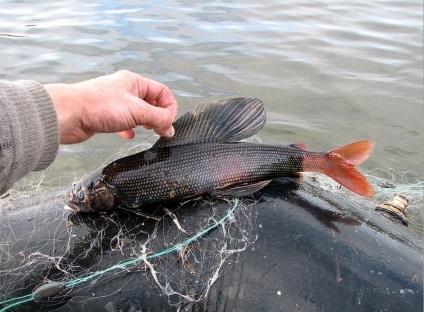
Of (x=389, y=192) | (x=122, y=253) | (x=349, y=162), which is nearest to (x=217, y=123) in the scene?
(x=349, y=162)

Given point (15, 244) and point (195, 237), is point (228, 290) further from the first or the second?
point (15, 244)

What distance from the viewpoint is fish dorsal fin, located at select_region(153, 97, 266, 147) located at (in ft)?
9.01

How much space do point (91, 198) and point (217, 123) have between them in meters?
0.92

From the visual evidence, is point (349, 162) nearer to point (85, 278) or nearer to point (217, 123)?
point (217, 123)

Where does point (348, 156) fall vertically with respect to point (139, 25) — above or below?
above

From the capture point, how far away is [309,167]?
2838 millimetres

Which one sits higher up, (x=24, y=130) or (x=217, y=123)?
(x=24, y=130)

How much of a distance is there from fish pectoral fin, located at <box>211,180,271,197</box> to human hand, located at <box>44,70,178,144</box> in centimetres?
49

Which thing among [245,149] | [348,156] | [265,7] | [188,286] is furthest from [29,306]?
[265,7]

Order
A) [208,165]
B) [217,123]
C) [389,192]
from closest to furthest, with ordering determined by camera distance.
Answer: [208,165], [217,123], [389,192]

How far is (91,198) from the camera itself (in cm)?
251

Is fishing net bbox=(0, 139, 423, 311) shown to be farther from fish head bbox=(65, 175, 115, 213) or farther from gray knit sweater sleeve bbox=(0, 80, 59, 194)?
gray knit sweater sleeve bbox=(0, 80, 59, 194)

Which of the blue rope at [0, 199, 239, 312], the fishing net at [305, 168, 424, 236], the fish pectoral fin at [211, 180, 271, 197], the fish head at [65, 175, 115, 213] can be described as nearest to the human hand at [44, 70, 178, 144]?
the fish head at [65, 175, 115, 213]

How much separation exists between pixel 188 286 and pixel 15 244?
39.9 inches
